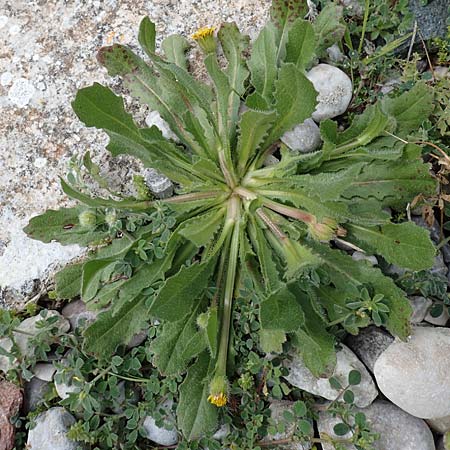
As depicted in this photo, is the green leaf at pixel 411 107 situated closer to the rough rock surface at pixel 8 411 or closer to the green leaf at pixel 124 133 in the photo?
the green leaf at pixel 124 133

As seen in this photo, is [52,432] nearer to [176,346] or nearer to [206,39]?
[176,346]

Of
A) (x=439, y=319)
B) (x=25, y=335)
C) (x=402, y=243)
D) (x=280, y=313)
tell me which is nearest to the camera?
(x=280, y=313)

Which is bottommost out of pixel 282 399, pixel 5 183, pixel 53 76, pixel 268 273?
pixel 282 399

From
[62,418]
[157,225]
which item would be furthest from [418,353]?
[62,418]

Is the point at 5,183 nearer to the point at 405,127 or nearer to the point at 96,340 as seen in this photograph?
the point at 96,340

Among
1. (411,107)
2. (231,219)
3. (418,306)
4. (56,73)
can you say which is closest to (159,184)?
(231,219)

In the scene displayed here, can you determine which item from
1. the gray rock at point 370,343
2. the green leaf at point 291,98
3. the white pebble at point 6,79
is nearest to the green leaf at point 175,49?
the green leaf at point 291,98
